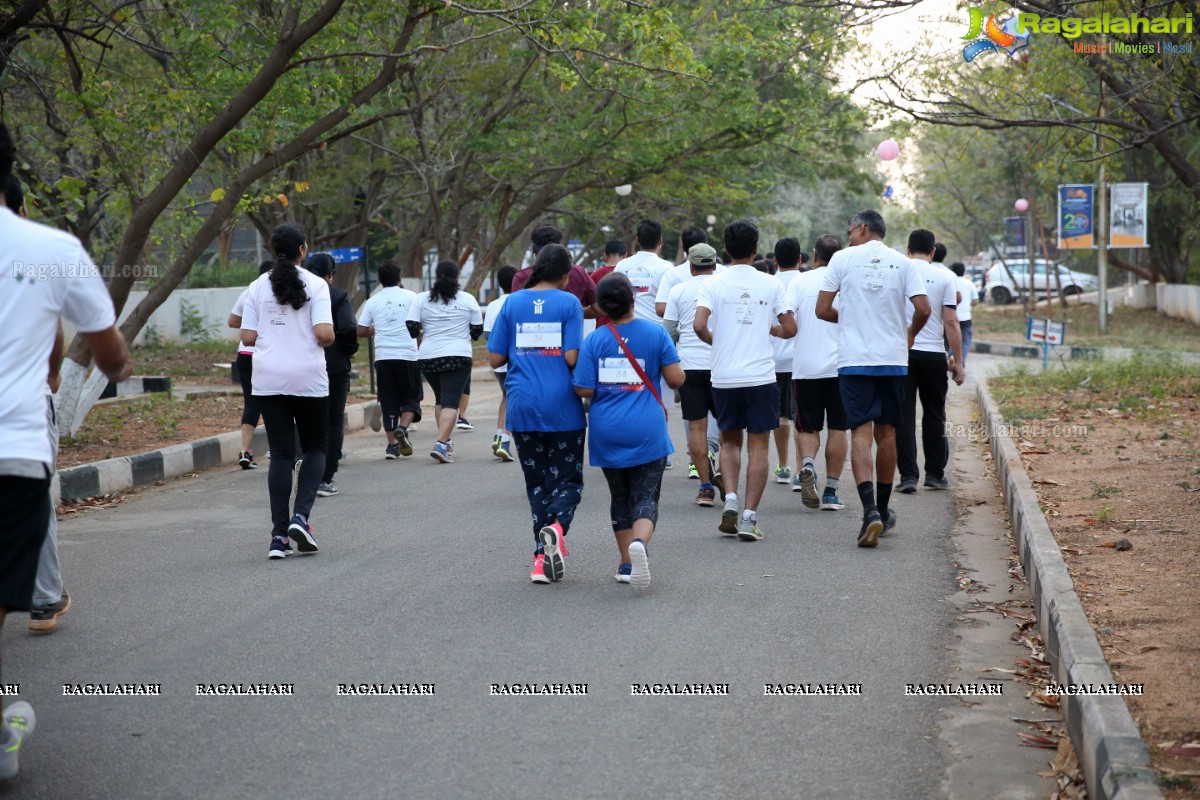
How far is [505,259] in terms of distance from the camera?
148 ft

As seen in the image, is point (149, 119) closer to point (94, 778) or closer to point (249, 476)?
point (249, 476)

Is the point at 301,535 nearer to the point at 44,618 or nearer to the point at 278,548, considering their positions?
the point at 278,548

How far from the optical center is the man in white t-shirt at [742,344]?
831cm

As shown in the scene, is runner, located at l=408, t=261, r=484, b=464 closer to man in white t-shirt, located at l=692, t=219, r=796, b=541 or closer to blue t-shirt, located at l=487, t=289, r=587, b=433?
man in white t-shirt, located at l=692, t=219, r=796, b=541

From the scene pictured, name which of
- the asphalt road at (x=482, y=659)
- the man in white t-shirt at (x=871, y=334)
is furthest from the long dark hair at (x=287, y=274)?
the man in white t-shirt at (x=871, y=334)

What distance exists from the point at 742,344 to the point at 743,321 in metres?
0.15

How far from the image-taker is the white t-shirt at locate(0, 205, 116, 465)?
3.70 metres

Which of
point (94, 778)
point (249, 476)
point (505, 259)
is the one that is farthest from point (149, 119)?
point (505, 259)

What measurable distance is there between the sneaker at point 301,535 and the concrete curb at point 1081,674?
4.08 metres

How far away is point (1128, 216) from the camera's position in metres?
26.7

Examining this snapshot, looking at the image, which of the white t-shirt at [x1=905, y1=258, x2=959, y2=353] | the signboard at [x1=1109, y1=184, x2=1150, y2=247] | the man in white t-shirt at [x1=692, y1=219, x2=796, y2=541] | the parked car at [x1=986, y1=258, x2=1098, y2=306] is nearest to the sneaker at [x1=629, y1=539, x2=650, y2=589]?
the man in white t-shirt at [x1=692, y1=219, x2=796, y2=541]

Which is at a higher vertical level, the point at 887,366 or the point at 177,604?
the point at 887,366

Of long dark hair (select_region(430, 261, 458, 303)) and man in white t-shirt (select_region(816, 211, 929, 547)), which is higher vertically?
long dark hair (select_region(430, 261, 458, 303))

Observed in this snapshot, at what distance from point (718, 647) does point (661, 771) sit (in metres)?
1.47
